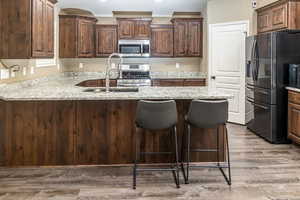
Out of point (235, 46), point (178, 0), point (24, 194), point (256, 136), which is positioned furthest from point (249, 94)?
point (24, 194)

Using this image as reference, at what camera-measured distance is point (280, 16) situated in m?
5.11

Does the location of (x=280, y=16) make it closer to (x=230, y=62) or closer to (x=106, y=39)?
(x=230, y=62)

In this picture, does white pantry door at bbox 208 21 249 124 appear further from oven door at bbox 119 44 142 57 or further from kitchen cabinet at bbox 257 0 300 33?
oven door at bbox 119 44 142 57

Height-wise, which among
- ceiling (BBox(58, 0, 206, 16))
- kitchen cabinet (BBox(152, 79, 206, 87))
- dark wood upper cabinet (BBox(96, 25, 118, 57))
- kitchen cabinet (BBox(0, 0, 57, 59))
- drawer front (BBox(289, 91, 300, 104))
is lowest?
drawer front (BBox(289, 91, 300, 104))

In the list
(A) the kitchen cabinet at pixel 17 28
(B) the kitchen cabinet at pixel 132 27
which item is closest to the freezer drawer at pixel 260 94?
(B) the kitchen cabinet at pixel 132 27

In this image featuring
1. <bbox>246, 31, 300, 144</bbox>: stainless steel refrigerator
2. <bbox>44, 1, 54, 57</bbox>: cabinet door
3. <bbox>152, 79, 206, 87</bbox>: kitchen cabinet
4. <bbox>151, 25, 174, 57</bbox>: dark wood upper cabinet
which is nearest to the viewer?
<bbox>44, 1, 54, 57</bbox>: cabinet door

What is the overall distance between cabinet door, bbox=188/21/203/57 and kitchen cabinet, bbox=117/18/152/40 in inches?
39.4

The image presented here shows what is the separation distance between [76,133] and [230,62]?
3908 mm

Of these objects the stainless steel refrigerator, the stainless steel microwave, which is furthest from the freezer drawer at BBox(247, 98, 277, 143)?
the stainless steel microwave

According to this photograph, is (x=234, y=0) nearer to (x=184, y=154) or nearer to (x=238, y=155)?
(x=238, y=155)

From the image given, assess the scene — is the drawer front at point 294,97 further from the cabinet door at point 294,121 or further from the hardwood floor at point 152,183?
the hardwood floor at point 152,183

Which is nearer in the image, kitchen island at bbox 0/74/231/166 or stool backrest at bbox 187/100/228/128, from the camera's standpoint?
stool backrest at bbox 187/100/228/128

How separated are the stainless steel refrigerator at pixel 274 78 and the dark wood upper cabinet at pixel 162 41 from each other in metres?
2.68

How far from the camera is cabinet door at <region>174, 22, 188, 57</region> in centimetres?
745
